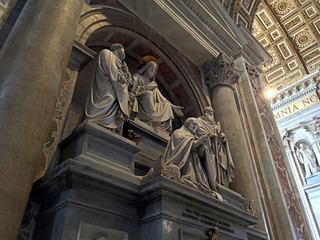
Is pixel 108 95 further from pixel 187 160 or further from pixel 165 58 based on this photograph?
pixel 165 58

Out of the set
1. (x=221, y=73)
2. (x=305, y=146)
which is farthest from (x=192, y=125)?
(x=305, y=146)

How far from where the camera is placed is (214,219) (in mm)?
3383

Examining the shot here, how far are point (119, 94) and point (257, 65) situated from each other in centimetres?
630

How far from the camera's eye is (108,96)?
3596mm

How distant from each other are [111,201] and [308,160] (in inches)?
498

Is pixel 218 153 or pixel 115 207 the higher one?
pixel 218 153

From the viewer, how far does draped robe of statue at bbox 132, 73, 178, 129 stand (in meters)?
4.56

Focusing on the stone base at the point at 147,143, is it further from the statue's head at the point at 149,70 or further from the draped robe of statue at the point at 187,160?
the statue's head at the point at 149,70

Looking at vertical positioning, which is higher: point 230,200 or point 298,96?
point 298,96

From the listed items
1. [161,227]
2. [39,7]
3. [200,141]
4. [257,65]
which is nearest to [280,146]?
[257,65]

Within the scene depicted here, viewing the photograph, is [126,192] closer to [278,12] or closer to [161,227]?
[161,227]

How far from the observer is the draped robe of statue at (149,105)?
4559 mm

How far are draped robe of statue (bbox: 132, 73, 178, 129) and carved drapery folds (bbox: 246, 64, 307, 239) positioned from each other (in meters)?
3.38

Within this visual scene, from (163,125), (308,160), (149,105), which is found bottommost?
(163,125)
